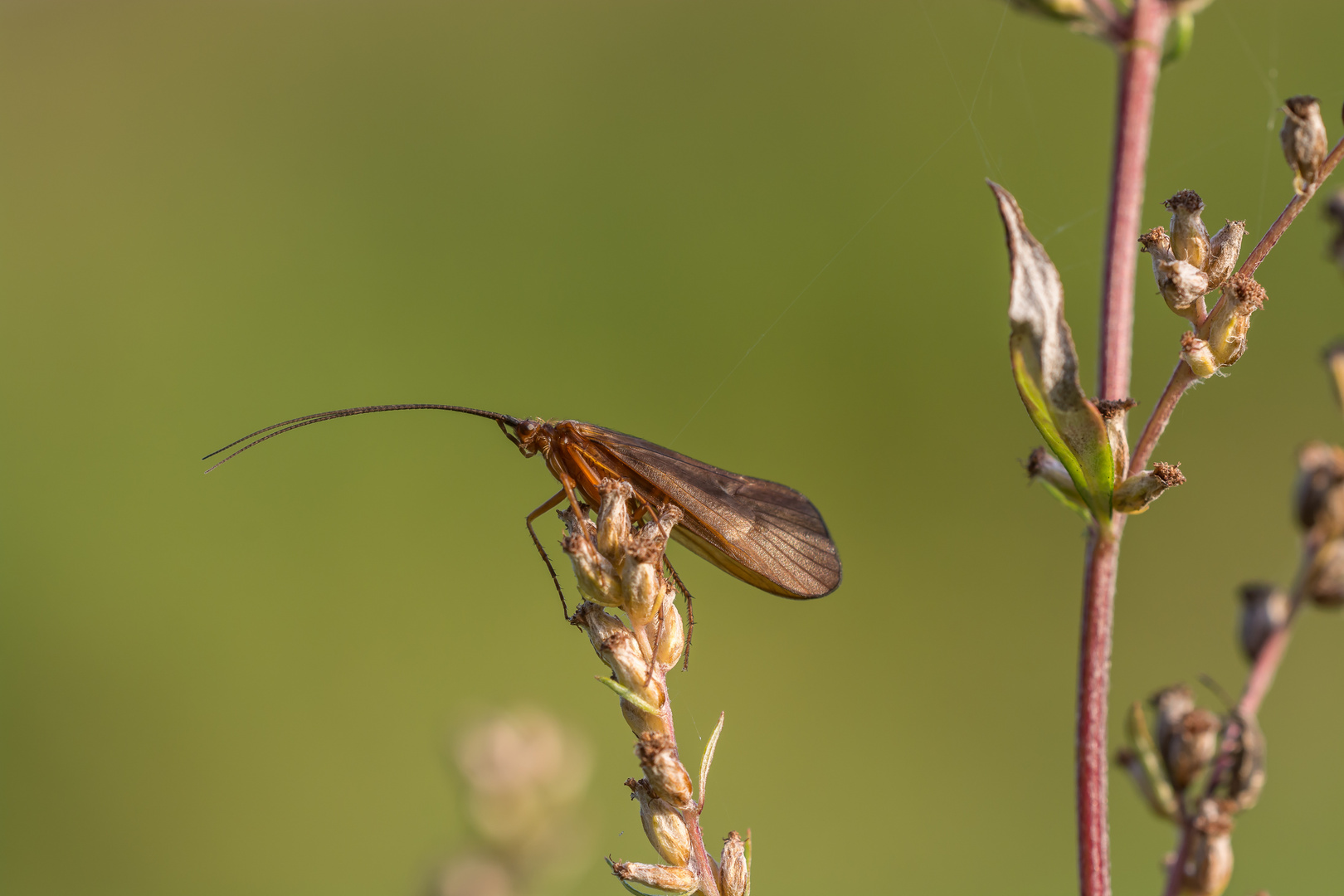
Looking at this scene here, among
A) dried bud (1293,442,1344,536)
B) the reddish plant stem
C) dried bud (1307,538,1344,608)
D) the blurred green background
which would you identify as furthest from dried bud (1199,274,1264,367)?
the blurred green background

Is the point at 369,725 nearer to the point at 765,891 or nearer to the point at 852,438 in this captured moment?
the point at 765,891

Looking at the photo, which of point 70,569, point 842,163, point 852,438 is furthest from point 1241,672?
point 70,569

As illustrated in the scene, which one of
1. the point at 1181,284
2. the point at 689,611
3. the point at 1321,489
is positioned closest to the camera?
the point at 1181,284

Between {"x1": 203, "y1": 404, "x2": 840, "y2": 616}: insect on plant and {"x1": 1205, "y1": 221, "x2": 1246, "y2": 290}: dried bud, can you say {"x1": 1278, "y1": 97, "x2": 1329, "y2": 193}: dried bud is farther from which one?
{"x1": 203, "y1": 404, "x2": 840, "y2": 616}: insect on plant

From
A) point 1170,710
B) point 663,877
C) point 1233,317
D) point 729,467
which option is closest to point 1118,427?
point 1233,317

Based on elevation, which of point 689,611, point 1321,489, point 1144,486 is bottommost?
point 689,611

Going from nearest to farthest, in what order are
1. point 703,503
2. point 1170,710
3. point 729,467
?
point 1170,710
point 703,503
point 729,467

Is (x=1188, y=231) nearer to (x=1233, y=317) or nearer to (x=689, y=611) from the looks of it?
(x=1233, y=317)
